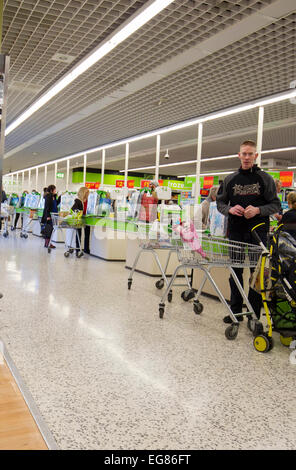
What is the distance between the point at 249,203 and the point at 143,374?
81.9 inches

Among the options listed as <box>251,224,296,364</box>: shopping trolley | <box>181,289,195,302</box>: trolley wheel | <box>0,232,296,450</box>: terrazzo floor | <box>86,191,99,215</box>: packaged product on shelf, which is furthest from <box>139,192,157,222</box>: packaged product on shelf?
<box>251,224,296,364</box>: shopping trolley

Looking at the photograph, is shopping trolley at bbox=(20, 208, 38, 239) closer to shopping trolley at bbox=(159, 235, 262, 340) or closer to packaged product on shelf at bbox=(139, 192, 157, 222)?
packaged product on shelf at bbox=(139, 192, 157, 222)

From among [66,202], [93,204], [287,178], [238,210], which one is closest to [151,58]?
[238,210]

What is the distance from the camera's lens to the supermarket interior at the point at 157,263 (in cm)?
229

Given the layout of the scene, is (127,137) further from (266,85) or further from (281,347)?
(281,347)

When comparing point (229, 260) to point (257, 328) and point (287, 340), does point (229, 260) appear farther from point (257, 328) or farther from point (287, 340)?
point (287, 340)

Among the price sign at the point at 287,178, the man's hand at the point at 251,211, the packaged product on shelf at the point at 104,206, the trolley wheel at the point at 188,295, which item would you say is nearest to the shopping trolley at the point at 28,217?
the packaged product on shelf at the point at 104,206

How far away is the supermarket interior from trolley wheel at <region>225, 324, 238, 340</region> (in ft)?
0.07

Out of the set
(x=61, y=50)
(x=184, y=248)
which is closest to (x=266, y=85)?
(x=61, y=50)

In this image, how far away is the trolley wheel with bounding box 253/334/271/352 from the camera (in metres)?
3.44

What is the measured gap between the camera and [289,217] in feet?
13.1

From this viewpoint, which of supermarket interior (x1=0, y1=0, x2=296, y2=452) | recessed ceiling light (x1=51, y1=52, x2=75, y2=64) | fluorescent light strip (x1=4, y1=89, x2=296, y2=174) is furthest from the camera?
fluorescent light strip (x1=4, y1=89, x2=296, y2=174)

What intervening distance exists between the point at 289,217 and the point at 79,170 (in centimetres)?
2163

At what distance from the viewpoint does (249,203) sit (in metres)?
4.11
